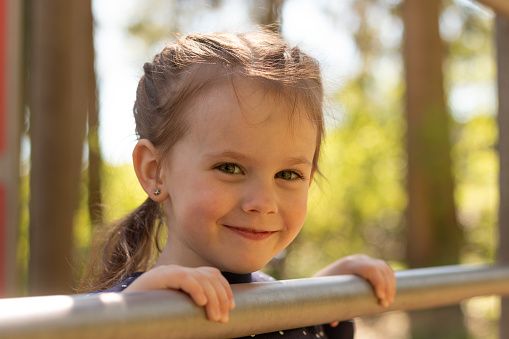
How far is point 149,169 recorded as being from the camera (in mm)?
1225

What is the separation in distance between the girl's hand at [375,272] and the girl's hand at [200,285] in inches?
11.6

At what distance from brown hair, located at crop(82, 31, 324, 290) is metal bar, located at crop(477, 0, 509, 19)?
1.19 feet

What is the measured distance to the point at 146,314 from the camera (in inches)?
24.1

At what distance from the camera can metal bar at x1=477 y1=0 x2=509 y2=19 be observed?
122 cm

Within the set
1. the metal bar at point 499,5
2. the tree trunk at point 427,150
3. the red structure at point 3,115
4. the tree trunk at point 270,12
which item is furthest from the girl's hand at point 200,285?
the tree trunk at point 427,150

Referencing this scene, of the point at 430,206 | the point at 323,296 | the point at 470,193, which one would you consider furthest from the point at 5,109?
the point at 470,193

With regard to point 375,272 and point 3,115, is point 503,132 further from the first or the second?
point 3,115

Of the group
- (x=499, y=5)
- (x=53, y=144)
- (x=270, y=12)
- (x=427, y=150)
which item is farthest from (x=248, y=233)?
(x=427, y=150)

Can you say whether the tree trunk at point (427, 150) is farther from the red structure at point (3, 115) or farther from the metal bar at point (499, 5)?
the metal bar at point (499, 5)

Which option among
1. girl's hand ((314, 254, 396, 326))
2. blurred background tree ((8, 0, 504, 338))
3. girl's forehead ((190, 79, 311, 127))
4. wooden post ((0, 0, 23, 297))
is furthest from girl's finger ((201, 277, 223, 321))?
wooden post ((0, 0, 23, 297))

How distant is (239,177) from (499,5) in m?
0.65

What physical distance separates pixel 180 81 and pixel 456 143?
6.68 metres

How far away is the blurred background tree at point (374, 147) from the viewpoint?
120 inches

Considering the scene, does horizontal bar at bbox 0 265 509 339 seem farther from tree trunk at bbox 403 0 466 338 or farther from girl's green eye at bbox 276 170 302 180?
tree trunk at bbox 403 0 466 338
